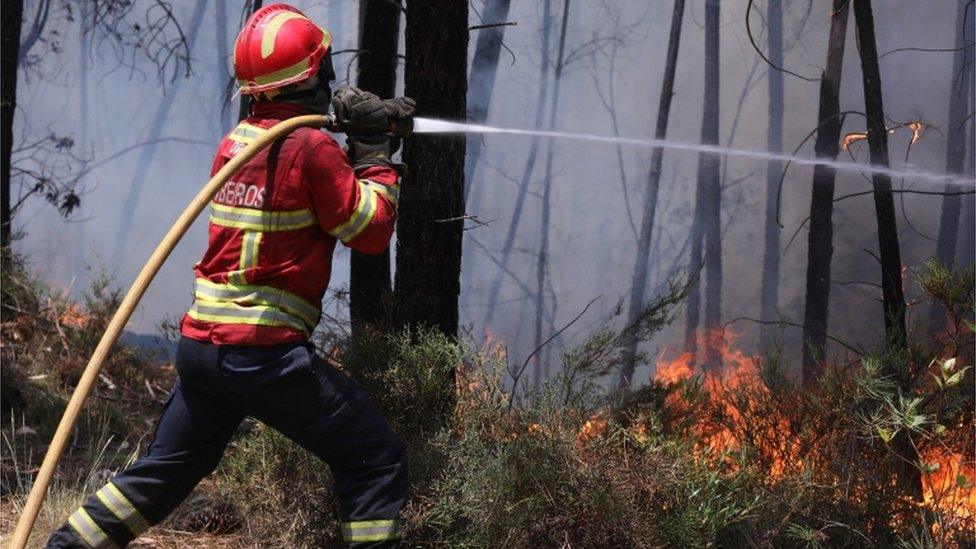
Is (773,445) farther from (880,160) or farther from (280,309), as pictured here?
(280,309)

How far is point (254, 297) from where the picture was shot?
3193 millimetres

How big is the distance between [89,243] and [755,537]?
5614 mm

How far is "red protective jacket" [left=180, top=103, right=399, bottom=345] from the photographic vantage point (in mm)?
3170

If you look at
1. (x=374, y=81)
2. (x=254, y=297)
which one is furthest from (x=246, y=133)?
(x=374, y=81)

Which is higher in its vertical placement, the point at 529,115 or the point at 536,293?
the point at 529,115

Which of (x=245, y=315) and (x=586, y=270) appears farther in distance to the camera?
(x=586, y=270)

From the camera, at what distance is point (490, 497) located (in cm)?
362

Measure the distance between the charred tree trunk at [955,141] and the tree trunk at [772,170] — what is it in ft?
2.54

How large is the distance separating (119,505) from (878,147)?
141 inches

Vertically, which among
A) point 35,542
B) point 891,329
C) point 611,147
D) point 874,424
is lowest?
point 35,542

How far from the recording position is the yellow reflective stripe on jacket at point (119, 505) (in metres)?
3.24

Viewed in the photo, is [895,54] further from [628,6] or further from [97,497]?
[97,497]

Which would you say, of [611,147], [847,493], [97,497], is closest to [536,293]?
[611,147]

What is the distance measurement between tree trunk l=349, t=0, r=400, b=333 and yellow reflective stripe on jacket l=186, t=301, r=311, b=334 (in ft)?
8.28
